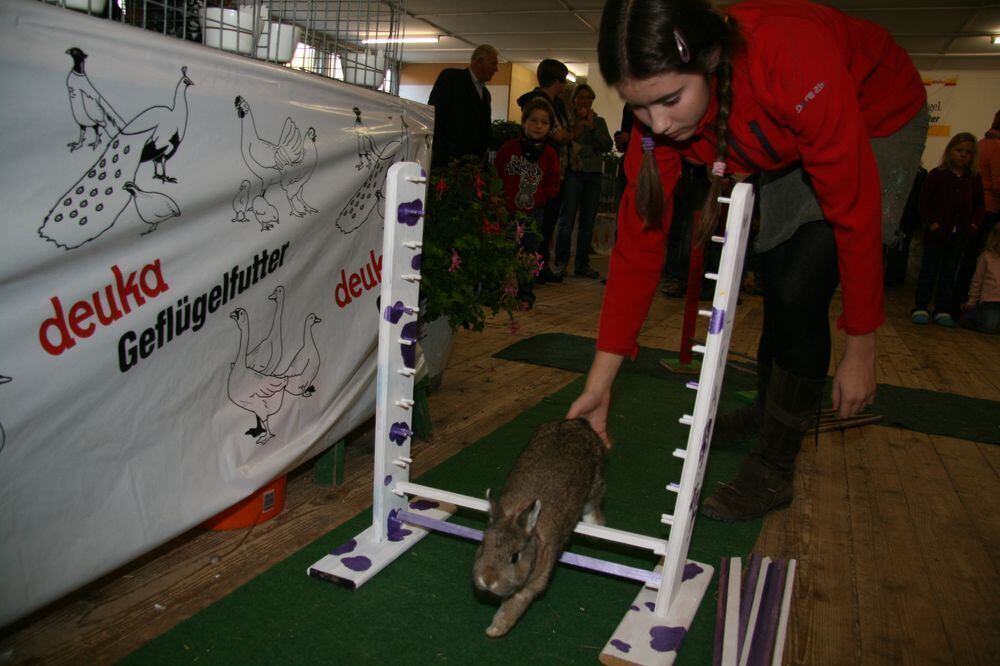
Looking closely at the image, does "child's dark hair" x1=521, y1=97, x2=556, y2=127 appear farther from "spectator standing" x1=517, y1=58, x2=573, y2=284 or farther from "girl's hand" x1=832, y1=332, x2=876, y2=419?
"girl's hand" x1=832, y1=332, x2=876, y2=419

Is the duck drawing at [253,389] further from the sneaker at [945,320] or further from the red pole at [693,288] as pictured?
the sneaker at [945,320]

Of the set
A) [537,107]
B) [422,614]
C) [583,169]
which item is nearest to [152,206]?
[422,614]

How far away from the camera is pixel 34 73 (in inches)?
45.0

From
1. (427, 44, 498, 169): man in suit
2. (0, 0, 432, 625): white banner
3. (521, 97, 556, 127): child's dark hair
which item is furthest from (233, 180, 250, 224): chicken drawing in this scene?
(521, 97, 556, 127): child's dark hair

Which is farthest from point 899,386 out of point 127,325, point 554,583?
point 127,325

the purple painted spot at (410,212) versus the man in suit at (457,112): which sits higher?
the man in suit at (457,112)

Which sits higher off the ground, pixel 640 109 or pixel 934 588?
pixel 640 109

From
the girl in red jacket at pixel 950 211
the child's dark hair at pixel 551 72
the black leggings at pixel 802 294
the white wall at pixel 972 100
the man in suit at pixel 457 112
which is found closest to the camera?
the black leggings at pixel 802 294

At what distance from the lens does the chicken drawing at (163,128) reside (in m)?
1.36

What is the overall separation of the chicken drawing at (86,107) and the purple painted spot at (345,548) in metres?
1.01

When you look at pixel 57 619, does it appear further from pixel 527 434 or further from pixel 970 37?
Answer: pixel 970 37

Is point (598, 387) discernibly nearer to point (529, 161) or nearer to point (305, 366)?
point (305, 366)

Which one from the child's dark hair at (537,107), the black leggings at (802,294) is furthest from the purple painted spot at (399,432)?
the child's dark hair at (537,107)

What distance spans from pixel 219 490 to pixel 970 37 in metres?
10.5
